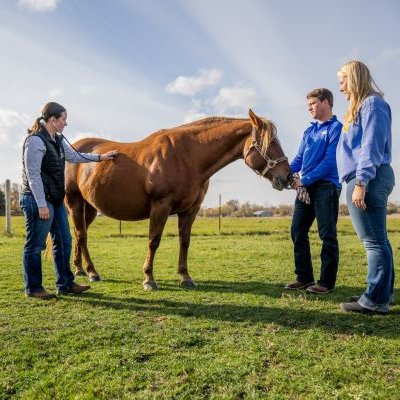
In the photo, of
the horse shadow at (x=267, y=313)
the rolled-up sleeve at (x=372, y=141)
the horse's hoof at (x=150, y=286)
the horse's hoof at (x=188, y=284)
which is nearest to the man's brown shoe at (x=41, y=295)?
the horse shadow at (x=267, y=313)

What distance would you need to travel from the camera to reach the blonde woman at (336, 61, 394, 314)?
12.9ft

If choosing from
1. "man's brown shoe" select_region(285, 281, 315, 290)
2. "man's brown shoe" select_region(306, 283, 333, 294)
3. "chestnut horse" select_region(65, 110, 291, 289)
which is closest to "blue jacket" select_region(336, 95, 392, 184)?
"chestnut horse" select_region(65, 110, 291, 289)

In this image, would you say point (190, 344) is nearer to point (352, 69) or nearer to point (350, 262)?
point (352, 69)

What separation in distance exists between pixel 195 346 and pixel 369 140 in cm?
251

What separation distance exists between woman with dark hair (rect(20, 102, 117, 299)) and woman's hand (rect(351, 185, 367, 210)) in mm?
3497

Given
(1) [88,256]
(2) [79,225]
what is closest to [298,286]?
(1) [88,256]

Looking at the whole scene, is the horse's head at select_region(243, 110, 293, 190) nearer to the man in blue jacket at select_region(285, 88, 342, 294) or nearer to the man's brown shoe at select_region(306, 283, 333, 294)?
the man in blue jacket at select_region(285, 88, 342, 294)

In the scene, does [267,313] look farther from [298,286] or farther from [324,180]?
[324,180]

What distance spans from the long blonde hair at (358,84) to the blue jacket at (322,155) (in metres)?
1.22

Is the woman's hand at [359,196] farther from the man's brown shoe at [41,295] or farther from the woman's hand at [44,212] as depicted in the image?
the man's brown shoe at [41,295]

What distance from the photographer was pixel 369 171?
3.88 metres

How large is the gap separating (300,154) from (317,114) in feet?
2.44

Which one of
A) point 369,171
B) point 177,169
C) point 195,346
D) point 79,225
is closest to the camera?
point 195,346

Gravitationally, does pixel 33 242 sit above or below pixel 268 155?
below
